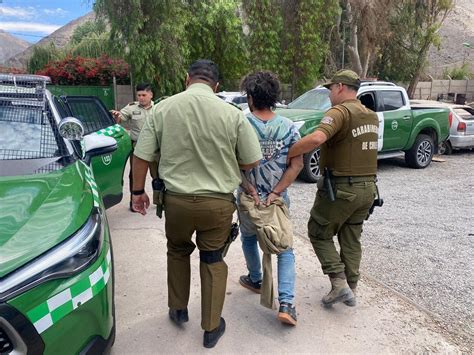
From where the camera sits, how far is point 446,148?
1114 centimetres

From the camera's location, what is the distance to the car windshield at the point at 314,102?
8188mm

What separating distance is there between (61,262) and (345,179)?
6.54ft

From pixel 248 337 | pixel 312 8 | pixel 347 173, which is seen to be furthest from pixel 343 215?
pixel 312 8

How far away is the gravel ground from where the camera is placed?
3492mm

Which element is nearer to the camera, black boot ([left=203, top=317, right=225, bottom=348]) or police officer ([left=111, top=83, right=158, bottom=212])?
black boot ([left=203, top=317, right=225, bottom=348])

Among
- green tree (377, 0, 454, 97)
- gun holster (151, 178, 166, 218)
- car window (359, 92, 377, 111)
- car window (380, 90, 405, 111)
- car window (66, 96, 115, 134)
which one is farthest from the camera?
green tree (377, 0, 454, 97)

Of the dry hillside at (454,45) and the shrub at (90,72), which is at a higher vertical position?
the dry hillside at (454,45)

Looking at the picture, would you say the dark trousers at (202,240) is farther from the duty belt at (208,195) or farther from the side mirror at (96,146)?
the side mirror at (96,146)

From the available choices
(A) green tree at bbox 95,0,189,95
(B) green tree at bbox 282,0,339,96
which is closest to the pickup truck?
(A) green tree at bbox 95,0,189,95

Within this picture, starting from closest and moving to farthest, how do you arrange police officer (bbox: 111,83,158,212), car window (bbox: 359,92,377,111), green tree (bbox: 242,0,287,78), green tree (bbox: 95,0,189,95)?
police officer (bbox: 111,83,158,212)
car window (bbox: 359,92,377,111)
green tree (bbox: 95,0,189,95)
green tree (bbox: 242,0,287,78)

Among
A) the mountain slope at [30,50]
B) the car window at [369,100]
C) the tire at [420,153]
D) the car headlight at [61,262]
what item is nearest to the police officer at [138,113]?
the car headlight at [61,262]

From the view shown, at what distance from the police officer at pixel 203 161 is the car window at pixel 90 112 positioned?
8.37 feet

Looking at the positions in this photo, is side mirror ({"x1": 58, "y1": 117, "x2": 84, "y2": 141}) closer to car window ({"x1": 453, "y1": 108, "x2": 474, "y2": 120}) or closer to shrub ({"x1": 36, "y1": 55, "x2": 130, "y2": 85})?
car window ({"x1": 453, "y1": 108, "x2": 474, "y2": 120})

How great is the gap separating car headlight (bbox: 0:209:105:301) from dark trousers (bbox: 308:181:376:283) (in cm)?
164
